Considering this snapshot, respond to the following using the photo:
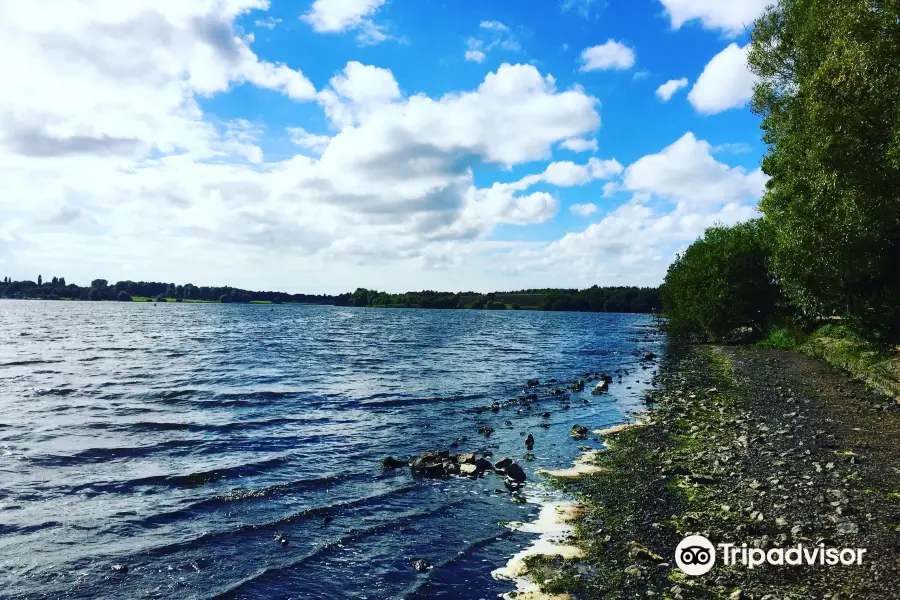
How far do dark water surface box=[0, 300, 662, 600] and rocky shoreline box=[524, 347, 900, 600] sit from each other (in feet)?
6.40

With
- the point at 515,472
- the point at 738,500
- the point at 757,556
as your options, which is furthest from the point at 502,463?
the point at 757,556

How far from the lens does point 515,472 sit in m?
19.5

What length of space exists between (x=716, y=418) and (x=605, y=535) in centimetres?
1604

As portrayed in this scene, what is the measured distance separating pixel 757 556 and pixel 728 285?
217 feet

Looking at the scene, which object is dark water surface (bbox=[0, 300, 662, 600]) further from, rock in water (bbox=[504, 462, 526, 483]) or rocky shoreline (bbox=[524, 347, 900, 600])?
rocky shoreline (bbox=[524, 347, 900, 600])

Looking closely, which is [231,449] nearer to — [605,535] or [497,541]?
[497,541]

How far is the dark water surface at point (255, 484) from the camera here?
41.4 feet

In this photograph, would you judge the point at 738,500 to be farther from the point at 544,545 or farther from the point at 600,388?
the point at 600,388

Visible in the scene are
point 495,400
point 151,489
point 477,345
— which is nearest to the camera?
point 151,489

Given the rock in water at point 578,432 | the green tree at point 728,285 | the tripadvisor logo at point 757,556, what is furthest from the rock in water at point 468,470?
the green tree at point 728,285

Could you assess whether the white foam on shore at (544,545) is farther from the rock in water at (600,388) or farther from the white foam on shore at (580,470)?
the rock in water at (600,388)

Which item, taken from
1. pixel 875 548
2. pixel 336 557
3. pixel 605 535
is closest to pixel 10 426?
pixel 336 557

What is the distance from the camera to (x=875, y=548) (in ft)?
36.9

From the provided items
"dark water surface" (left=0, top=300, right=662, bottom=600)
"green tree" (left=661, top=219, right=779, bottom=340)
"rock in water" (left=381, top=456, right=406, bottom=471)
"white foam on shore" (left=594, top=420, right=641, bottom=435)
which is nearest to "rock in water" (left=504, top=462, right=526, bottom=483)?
"dark water surface" (left=0, top=300, right=662, bottom=600)
